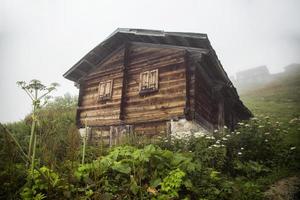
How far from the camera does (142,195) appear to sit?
18.6ft

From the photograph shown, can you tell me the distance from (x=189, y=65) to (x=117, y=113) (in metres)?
4.37

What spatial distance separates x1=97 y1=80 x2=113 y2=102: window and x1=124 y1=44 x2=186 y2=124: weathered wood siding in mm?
1131

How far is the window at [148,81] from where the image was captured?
44.5 ft

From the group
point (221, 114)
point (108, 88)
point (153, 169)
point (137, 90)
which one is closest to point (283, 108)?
point (221, 114)

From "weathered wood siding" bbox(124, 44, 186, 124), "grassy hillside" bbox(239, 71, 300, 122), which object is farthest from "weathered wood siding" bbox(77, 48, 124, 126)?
"grassy hillside" bbox(239, 71, 300, 122)

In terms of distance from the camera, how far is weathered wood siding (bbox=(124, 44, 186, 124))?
1267cm

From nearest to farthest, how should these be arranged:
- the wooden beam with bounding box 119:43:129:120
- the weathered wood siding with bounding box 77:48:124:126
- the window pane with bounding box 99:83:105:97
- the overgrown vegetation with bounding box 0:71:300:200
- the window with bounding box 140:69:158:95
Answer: the overgrown vegetation with bounding box 0:71:300:200 → the window with bounding box 140:69:158:95 → the wooden beam with bounding box 119:43:129:120 → the weathered wood siding with bounding box 77:48:124:126 → the window pane with bounding box 99:83:105:97

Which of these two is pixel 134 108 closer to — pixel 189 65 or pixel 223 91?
pixel 189 65

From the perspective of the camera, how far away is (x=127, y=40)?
15.4m

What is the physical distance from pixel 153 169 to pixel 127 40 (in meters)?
10.2

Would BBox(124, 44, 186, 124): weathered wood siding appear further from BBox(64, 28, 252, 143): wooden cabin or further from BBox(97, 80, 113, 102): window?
BBox(97, 80, 113, 102): window

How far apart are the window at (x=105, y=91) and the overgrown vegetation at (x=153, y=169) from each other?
5841 millimetres

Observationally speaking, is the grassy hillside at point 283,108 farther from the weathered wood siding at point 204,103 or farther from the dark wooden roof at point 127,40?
the dark wooden roof at point 127,40

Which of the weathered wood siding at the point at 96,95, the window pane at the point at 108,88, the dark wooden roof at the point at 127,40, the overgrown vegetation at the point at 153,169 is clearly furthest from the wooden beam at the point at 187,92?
the window pane at the point at 108,88
